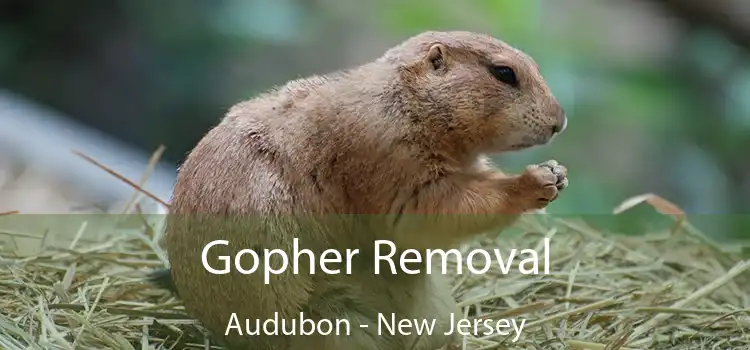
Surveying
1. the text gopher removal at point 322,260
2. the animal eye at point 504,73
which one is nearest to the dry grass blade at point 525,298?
the text gopher removal at point 322,260

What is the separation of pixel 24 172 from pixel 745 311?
2.63 meters

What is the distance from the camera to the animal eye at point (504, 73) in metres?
1.88

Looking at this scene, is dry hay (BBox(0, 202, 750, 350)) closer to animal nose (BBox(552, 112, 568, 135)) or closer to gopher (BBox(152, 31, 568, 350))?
gopher (BBox(152, 31, 568, 350))

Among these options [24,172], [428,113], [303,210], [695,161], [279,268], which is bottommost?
[279,268]

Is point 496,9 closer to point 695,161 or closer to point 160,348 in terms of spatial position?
point 695,161

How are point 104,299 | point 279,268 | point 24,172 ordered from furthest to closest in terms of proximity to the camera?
point 24,172, point 104,299, point 279,268

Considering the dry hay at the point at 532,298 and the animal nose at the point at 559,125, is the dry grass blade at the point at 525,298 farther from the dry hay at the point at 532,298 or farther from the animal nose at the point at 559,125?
the animal nose at the point at 559,125

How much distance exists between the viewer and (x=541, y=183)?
6.00ft

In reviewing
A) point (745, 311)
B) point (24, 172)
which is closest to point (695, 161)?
point (745, 311)

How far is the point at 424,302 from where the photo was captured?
6.48 feet

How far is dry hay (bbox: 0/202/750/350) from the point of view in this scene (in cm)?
197

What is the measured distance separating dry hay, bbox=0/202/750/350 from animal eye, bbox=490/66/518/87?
1.58ft

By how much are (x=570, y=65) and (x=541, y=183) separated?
1.13 metres

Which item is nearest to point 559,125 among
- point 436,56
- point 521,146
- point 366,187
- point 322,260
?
point 521,146
